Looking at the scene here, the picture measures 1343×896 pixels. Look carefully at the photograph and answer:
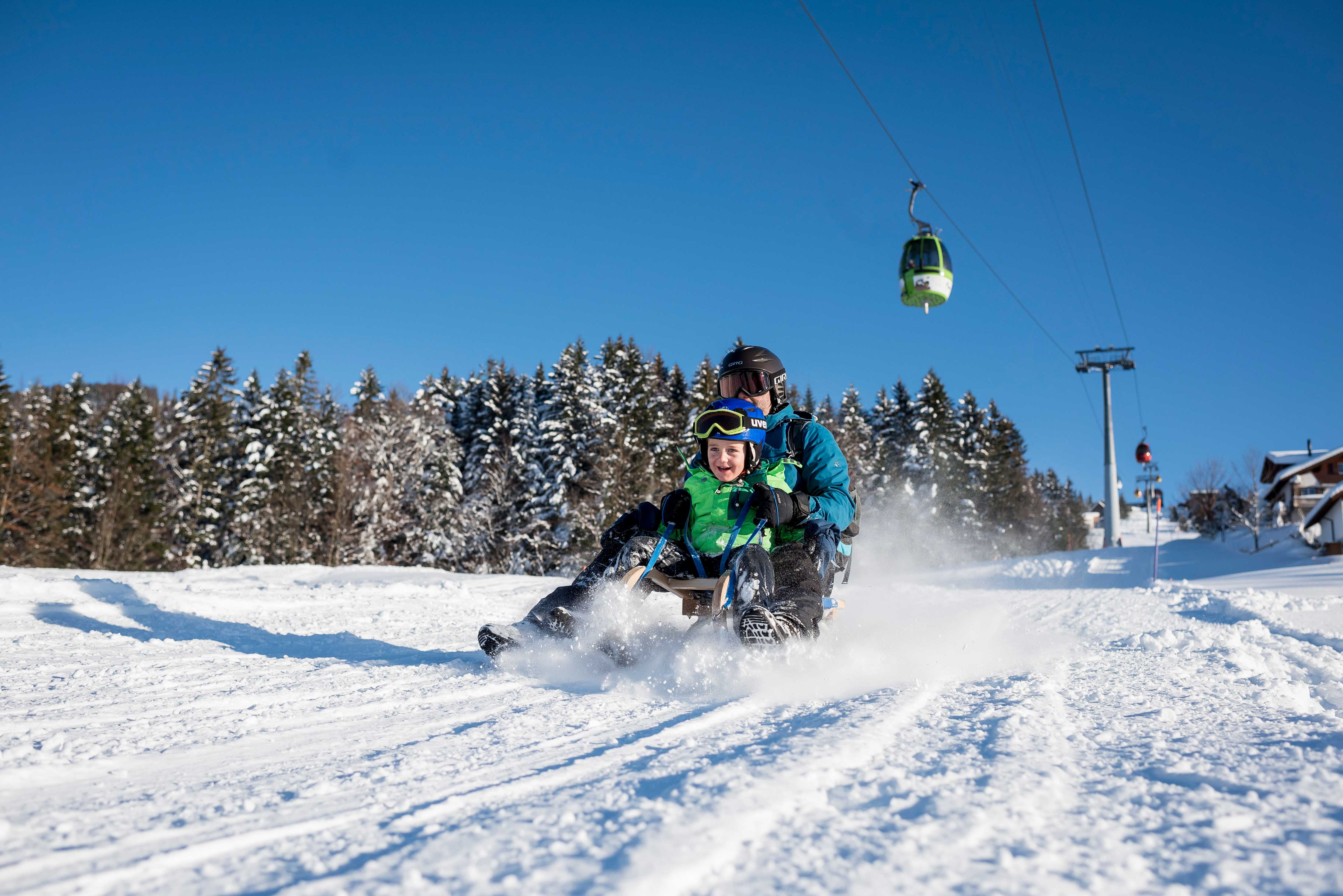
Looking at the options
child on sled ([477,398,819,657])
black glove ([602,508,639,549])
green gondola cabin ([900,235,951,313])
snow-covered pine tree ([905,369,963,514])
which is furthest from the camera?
snow-covered pine tree ([905,369,963,514])

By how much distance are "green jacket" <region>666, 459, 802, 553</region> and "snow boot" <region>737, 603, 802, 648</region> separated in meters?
0.90

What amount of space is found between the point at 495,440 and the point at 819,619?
35.9 meters

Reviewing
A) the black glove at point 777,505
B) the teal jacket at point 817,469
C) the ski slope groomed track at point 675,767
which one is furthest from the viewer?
the teal jacket at point 817,469

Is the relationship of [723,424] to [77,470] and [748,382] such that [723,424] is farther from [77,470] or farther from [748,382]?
[77,470]

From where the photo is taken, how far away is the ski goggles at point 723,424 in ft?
13.3

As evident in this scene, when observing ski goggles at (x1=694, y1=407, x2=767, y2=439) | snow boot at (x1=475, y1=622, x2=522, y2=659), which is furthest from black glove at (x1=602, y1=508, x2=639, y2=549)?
snow boot at (x1=475, y1=622, x2=522, y2=659)

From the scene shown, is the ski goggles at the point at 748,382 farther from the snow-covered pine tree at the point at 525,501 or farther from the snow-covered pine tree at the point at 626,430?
the snow-covered pine tree at the point at 525,501

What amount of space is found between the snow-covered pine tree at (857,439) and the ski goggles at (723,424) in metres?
28.3

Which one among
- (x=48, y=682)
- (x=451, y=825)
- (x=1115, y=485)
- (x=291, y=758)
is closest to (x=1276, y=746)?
(x=451, y=825)

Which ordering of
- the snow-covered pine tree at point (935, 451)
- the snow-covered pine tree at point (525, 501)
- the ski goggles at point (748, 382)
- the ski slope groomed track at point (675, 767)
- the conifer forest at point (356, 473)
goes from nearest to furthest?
the ski slope groomed track at point (675, 767) → the ski goggles at point (748, 382) → the conifer forest at point (356, 473) → the snow-covered pine tree at point (525, 501) → the snow-covered pine tree at point (935, 451)

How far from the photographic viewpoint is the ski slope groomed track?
1252 millimetres

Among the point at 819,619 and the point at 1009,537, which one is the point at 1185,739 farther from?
the point at 1009,537

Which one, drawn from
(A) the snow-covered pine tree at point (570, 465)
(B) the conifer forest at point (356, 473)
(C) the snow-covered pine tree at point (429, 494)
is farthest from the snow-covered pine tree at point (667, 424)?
(C) the snow-covered pine tree at point (429, 494)

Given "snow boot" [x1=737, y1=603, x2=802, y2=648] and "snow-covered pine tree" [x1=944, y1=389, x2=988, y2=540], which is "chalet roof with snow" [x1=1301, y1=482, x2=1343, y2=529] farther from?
"snow boot" [x1=737, y1=603, x2=802, y2=648]
